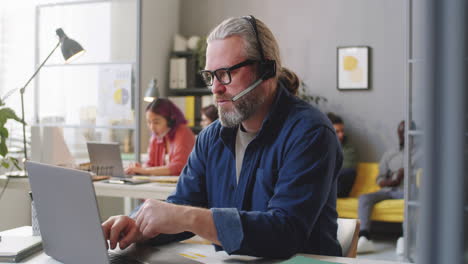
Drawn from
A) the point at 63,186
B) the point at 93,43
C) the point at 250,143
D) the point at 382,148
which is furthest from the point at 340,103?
the point at 63,186

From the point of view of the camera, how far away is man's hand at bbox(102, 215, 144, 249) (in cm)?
118

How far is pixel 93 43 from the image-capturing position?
5254 mm

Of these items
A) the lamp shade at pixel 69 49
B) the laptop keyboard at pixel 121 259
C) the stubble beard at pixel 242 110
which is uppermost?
the lamp shade at pixel 69 49

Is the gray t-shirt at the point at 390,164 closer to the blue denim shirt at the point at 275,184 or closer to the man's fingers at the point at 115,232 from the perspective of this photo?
the blue denim shirt at the point at 275,184

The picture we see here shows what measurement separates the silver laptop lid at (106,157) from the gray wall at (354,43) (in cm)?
296

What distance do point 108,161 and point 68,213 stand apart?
2228 mm

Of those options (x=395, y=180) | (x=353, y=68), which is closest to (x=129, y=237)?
(x=395, y=180)

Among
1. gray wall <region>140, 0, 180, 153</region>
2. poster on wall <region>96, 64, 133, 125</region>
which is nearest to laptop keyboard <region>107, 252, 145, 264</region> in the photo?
poster on wall <region>96, 64, 133, 125</region>

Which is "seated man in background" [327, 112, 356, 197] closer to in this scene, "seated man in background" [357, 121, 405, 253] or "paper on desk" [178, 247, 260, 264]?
"seated man in background" [357, 121, 405, 253]

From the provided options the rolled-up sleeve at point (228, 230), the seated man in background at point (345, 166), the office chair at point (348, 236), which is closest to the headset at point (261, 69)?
the rolled-up sleeve at point (228, 230)

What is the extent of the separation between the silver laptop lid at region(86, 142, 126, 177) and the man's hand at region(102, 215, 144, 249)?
1.87 metres

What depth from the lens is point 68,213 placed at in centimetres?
98

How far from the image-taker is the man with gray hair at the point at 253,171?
1.12 meters

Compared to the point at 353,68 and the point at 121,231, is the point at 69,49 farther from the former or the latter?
the point at 353,68
